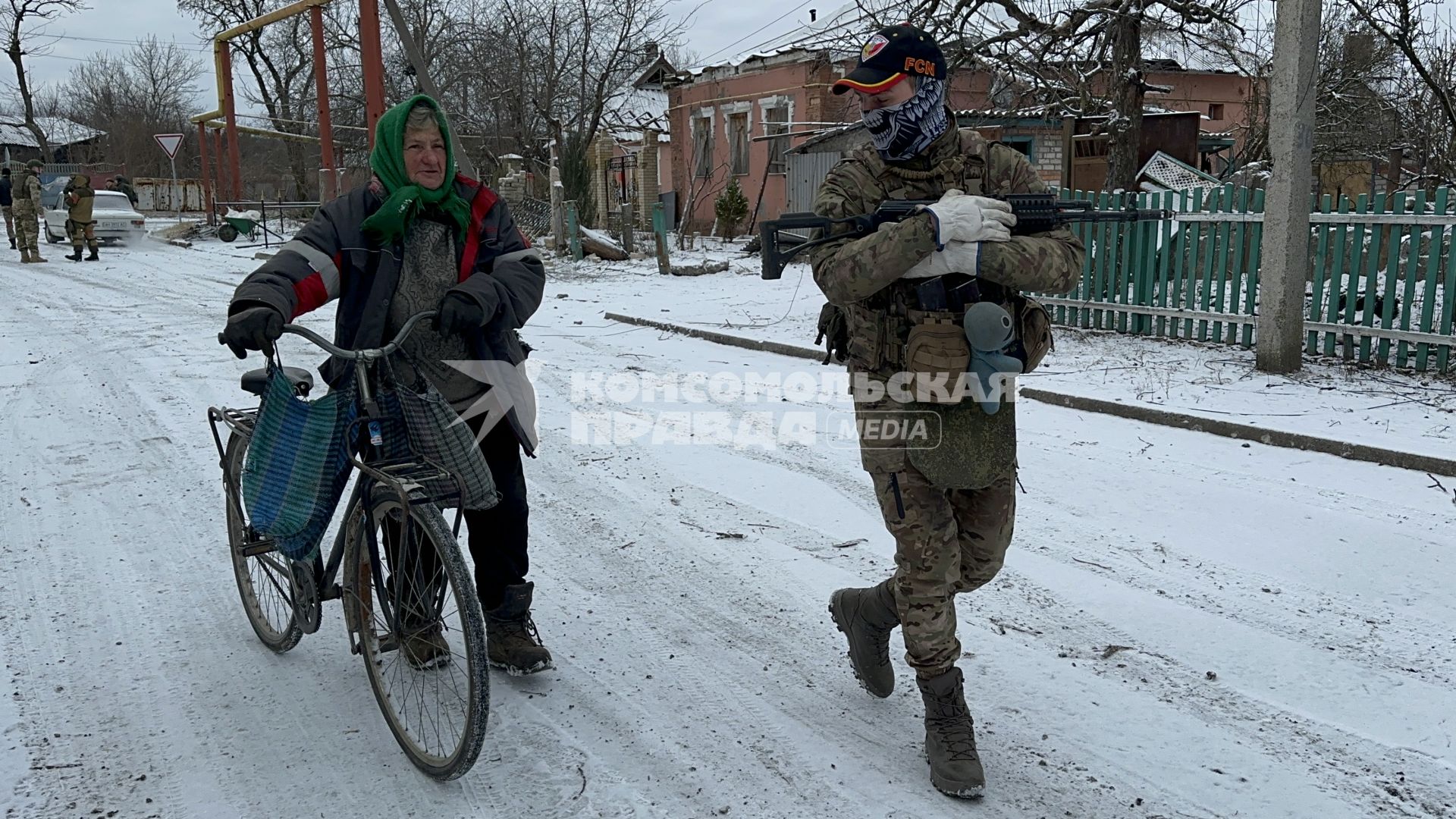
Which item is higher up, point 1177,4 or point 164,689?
point 1177,4

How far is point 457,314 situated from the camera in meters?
2.86

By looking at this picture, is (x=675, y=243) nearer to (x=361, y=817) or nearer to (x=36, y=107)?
(x=361, y=817)

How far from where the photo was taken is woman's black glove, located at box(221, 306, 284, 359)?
272cm

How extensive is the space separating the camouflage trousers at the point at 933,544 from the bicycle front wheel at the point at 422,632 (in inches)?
45.9

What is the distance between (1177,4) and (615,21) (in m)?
16.4

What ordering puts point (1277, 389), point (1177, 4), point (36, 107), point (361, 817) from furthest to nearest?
point (36, 107) → point (1177, 4) → point (1277, 389) → point (361, 817)

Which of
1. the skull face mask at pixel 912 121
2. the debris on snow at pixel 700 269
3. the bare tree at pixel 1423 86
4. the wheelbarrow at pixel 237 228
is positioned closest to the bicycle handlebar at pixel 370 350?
the skull face mask at pixel 912 121

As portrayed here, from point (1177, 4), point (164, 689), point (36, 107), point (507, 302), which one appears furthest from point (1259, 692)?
point (36, 107)

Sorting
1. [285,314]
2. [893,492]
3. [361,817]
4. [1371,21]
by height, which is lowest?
[361,817]

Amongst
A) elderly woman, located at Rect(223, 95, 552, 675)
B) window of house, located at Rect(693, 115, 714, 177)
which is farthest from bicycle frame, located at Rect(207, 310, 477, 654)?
window of house, located at Rect(693, 115, 714, 177)

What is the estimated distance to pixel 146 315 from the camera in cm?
1192

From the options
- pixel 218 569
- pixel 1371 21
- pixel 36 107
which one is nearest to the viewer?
pixel 218 569

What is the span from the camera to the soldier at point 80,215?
19938 mm

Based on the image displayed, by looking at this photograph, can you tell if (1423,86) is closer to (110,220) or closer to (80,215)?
(80,215)
